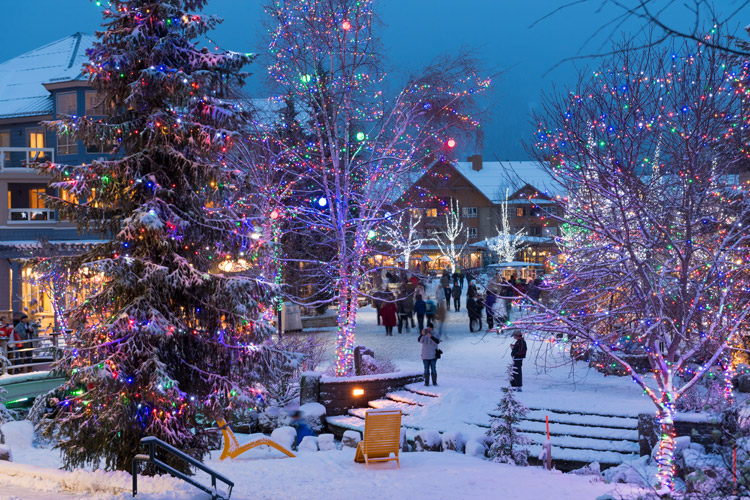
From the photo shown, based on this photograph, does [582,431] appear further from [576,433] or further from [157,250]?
[157,250]

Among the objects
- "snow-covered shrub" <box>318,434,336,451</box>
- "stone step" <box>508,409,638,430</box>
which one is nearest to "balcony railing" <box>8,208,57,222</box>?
"snow-covered shrub" <box>318,434,336,451</box>

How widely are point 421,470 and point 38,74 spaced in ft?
96.4

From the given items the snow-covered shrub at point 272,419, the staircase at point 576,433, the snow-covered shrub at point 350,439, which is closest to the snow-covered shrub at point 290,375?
the snow-covered shrub at point 272,419

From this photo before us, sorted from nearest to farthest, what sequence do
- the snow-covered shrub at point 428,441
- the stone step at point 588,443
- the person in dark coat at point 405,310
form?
the stone step at point 588,443 < the snow-covered shrub at point 428,441 < the person in dark coat at point 405,310

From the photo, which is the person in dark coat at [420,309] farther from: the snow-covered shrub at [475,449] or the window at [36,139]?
the window at [36,139]

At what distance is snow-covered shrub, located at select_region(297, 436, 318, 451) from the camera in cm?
1434

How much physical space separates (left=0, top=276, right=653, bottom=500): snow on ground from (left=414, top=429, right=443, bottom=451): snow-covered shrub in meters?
0.43

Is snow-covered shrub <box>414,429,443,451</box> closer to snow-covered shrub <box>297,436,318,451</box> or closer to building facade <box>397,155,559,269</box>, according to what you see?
snow-covered shrub <box>297,436,318,451</box>

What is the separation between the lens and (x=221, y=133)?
1102 centimetres

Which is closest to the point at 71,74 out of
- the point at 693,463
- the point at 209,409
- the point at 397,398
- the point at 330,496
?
the point at 397,398

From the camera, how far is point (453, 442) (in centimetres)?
1377

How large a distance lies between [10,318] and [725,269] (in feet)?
73.9

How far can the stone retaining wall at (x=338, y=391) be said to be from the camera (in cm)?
1702

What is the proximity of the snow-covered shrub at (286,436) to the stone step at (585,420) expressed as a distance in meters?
4.09
